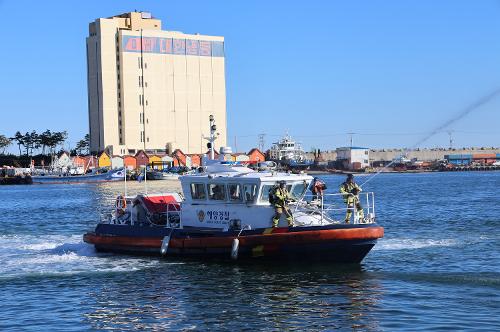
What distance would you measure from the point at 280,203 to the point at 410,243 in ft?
28.5

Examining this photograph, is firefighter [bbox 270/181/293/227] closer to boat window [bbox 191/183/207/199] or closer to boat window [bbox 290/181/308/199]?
boat window [bbox 290/181/308/199]

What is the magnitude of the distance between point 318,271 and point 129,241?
7915 mm

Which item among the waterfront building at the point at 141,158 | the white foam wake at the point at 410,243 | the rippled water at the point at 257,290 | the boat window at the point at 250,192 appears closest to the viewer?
the rippled water at the point at 257,290

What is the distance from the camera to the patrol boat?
26.6 meters

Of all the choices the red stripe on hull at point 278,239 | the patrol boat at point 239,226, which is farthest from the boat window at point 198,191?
the red stripe on hull at point 278,239

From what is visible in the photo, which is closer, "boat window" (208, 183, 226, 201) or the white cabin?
the white cabin

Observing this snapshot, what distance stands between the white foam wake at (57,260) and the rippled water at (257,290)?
4 cm

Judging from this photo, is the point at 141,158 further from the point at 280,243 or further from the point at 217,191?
the point at 280,243

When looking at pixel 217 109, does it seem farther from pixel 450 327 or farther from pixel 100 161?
pixel 450 327

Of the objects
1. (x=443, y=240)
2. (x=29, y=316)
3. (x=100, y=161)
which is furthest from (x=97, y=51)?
(x=29, y=316)

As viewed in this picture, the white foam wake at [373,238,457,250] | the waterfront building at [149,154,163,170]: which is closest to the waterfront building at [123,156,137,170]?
the waterfront building at [149,154,163,170]

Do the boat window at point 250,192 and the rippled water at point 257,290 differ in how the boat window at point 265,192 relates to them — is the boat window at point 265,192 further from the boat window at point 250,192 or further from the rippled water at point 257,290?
the rippled water at point 257,290

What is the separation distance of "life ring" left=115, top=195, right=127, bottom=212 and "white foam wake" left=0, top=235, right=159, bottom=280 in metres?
1.97

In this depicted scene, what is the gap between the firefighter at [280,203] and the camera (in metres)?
27.0
